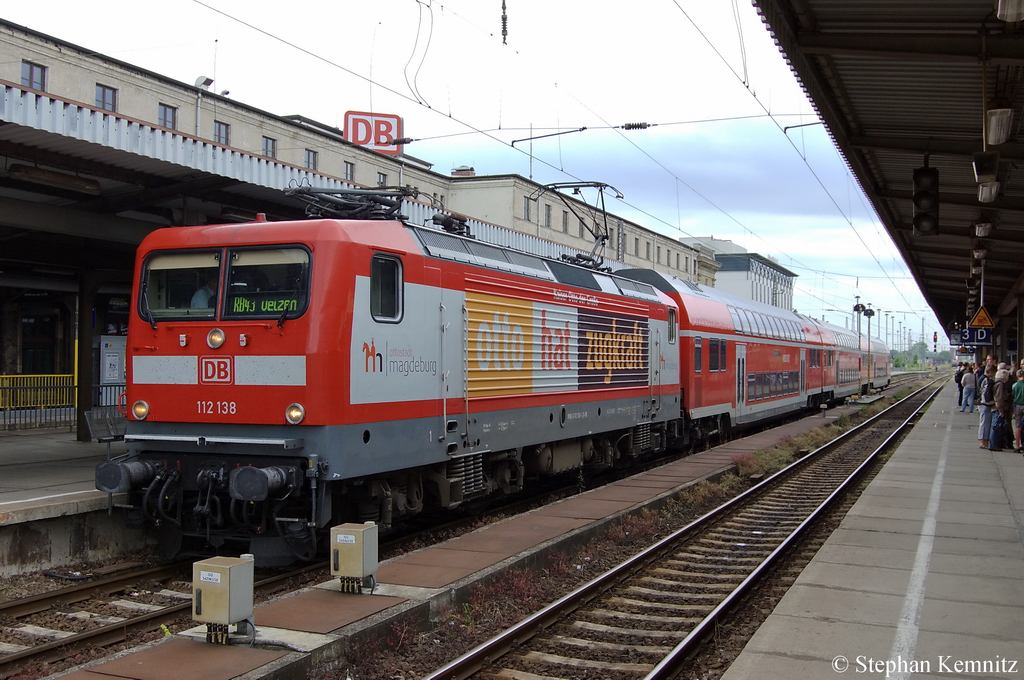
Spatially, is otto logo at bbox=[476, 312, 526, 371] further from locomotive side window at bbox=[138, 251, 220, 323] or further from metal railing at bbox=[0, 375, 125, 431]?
metal railing at bbox=[0, 375, 125, 431]

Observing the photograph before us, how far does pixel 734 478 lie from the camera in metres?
15.0

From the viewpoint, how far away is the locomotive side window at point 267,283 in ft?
26.5

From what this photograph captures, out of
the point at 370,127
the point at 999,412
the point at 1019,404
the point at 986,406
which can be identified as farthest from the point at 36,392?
the point at 370,127

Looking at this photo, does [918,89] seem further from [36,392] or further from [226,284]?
[36,392]

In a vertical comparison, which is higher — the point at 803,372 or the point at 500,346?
the point at 500,346

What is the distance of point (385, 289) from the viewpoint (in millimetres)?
8641

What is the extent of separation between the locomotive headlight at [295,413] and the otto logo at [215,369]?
29.9 inches

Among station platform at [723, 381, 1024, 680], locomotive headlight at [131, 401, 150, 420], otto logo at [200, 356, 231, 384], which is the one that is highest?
otto logo at [200, 356, 231, 384]

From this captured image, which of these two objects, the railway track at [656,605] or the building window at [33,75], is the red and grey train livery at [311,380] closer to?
the railway track at [656,605]

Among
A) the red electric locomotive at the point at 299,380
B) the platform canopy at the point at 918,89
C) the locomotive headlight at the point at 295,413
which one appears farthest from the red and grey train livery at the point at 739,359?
the locomotive headlight at the point at 295,413

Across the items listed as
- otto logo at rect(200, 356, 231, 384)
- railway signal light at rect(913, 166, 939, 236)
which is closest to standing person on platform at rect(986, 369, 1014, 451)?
railway signal light at rect(913, 166, 939, 236)

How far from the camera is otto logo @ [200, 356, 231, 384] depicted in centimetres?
821

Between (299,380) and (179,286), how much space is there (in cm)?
185

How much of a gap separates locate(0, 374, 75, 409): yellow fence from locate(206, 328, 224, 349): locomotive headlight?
1230cm
